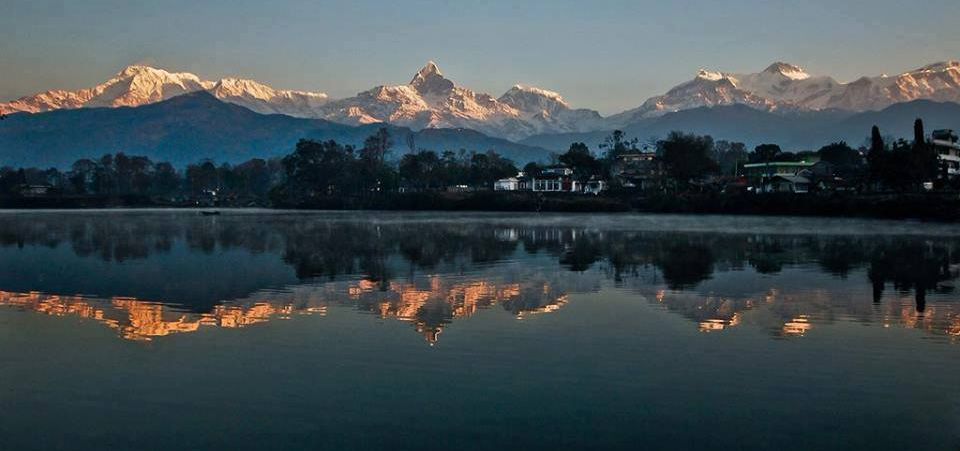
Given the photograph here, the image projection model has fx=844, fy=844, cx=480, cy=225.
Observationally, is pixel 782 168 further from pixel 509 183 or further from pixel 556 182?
pixel 509 183

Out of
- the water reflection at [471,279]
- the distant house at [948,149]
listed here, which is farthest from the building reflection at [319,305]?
the distant house at [948,149]

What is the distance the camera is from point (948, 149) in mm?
127062

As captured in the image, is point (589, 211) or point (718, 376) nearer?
point (718, 376)

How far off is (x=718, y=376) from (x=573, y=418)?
4.12 meters

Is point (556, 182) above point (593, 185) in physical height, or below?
above

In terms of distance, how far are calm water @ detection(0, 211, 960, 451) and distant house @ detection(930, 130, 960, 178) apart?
97265mm

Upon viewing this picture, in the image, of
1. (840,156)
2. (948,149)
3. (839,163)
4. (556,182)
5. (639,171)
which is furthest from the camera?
(556,182)

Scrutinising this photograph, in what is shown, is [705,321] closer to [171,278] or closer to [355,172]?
[171,278]

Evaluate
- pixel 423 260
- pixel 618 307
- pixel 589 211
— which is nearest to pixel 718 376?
pixel 618 307

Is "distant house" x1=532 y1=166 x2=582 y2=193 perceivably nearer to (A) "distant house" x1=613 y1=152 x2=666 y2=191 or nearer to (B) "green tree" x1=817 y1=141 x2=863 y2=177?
(A) "distant house" x1=613 y1=152 x2=666 y2=191

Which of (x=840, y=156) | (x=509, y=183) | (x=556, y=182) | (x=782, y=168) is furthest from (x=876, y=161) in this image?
(x=509, y=183)

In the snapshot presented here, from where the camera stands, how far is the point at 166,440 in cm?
1182

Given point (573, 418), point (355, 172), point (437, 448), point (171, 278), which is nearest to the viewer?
point (437, 448)

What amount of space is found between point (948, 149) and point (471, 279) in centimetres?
11902
